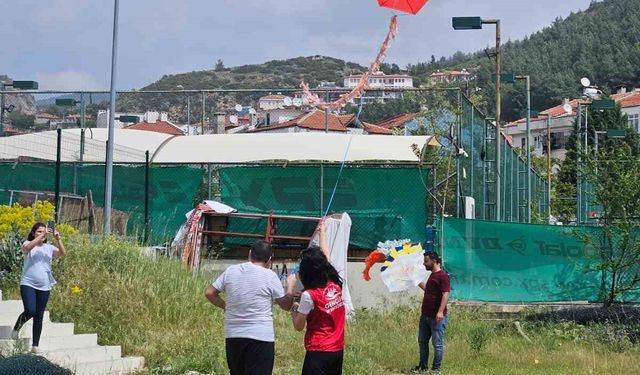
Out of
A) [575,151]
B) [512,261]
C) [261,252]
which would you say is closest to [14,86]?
[575,151]

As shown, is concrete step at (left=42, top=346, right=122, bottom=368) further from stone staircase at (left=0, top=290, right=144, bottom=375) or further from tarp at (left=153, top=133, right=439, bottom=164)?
tarp at (left=153, top=133, right=439, bottom=164)

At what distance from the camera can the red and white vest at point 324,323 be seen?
7.55 meters

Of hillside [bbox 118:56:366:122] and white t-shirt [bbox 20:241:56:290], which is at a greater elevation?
hillside [bbox 118:56:366:122]

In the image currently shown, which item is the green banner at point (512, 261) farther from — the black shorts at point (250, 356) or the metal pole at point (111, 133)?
the black shorts at point (250, 356)

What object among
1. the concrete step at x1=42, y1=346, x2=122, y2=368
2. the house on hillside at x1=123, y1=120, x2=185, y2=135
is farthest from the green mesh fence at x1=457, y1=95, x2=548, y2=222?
the house on hillside at x1=123, y1=120, x2=185, y2=135

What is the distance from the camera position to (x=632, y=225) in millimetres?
15836

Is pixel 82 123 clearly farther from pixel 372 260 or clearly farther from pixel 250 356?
pixel 250 356

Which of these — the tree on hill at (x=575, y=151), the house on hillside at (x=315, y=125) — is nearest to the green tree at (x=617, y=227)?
the tree on hill at (x=575, y=151)

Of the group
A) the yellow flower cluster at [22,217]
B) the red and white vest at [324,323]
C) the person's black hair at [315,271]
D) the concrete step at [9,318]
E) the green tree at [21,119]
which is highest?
the green tree at [21,119]

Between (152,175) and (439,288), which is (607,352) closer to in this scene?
(439,288)

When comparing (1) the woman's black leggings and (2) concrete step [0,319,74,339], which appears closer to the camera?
(1) the woman's black leggings

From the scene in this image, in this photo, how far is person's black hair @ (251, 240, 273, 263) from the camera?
25.9 ft

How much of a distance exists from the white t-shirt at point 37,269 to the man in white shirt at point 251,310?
13.1 ft

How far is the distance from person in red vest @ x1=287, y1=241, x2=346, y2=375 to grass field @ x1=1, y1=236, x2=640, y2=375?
3701 millimetres
